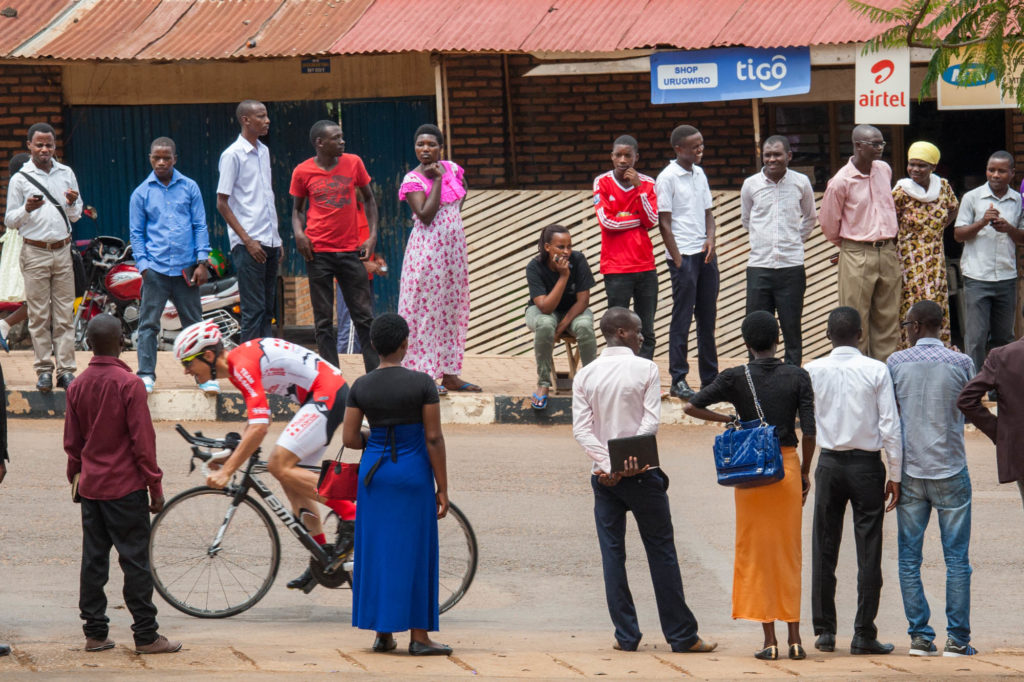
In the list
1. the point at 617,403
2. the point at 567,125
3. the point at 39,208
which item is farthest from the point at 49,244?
the point at 617,403

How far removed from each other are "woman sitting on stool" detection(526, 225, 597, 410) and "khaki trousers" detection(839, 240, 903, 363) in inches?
74.0

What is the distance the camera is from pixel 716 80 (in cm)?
1386

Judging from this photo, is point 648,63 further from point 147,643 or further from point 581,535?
point 147,643

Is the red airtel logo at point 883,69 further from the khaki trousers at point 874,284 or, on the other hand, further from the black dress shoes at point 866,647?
the black dress shoes at point 866,647

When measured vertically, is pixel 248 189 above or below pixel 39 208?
above

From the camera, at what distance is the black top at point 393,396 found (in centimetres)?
696

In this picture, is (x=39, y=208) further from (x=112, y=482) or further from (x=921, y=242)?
(x=921, y=242)

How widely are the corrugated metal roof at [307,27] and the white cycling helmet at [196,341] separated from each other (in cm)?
724

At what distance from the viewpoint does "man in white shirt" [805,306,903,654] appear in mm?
7164

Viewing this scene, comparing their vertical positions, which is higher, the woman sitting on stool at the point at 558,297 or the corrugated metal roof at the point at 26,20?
the corrugated metal roof at the point at 26,20

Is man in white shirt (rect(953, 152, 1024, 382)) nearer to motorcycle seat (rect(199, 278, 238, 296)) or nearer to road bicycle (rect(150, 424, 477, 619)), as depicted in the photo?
road bicycle (rect(150, 424, 477, 619))

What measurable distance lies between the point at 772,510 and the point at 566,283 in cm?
466

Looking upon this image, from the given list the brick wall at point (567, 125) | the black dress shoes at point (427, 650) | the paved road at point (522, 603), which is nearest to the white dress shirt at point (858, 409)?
the paved road at point (522, 603)

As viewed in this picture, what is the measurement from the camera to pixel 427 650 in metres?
7.01
